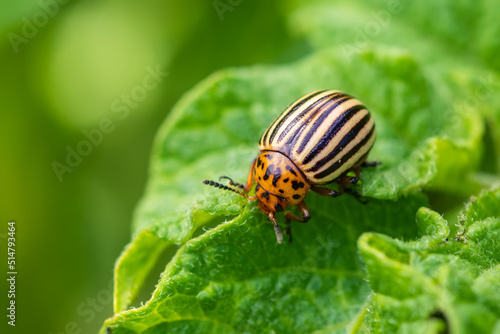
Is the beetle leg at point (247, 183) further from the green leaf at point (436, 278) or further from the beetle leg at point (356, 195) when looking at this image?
the green leaf at point (436, 278)

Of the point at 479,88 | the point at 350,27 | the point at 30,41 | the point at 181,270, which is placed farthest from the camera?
the point at 30,41

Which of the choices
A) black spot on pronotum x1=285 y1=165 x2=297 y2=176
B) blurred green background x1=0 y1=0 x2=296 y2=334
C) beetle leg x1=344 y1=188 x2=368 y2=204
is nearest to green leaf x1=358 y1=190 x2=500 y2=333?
beetle leg x1=344 y1=188 x2=368 y2=204

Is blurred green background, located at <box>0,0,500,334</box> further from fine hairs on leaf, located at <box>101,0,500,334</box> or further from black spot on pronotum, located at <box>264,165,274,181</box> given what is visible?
black spot on pronotum, located at <box>264,165,274,181</box>

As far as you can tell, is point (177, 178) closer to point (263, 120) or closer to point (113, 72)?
point (263, 120)

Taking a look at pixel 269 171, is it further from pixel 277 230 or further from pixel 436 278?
pixel 436 278

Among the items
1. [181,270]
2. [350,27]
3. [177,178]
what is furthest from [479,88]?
[181,270]

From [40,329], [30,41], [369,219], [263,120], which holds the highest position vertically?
[30,41]

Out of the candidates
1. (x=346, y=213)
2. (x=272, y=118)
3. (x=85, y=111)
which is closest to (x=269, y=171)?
(x=346, y=213)
